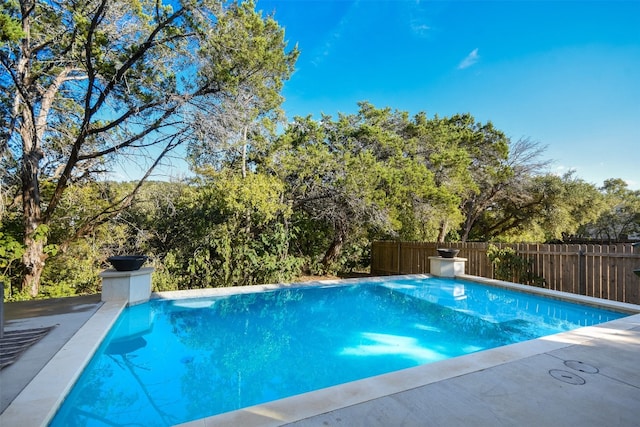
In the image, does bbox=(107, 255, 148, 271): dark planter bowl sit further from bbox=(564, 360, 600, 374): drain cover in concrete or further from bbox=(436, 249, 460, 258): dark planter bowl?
bbox=(436, 249, 460, 258): dark planter bowl

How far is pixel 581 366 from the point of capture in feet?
9.80

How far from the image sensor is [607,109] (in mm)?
11523

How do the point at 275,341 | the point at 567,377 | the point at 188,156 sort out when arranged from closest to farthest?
1. the point at 567,377
2. the point at 275,341
3. the point at 188,156

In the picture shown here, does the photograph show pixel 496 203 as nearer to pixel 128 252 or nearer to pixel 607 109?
pixel 607 109

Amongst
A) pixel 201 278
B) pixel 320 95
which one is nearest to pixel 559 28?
pixel 320 95

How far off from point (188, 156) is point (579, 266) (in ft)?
31.1

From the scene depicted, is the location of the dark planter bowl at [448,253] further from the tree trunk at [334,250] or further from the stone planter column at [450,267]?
the tree trunk at [334,250]

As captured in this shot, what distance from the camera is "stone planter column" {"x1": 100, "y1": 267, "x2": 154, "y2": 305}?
18.2 ft

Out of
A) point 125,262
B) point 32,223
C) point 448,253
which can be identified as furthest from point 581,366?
point 32,223

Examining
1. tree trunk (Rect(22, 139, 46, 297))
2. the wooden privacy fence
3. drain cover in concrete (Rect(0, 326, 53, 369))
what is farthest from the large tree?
the wooden privacy fence

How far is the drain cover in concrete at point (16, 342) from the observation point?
3069 millimetres

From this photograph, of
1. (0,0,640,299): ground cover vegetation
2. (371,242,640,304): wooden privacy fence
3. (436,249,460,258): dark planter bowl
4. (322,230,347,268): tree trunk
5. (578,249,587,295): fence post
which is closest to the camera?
(0,0,640,299): ground cover vegetation

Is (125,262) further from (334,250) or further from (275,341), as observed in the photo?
(334,250)

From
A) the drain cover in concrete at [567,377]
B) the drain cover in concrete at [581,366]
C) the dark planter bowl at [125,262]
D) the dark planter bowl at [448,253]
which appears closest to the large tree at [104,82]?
the dark planter bowl at [125,262]
